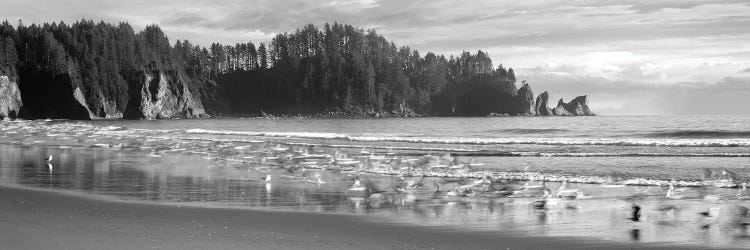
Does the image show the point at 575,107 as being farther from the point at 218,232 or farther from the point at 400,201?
the point at 218,232

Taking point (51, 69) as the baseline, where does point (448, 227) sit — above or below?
below

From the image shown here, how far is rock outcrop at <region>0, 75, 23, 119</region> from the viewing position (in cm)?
10725

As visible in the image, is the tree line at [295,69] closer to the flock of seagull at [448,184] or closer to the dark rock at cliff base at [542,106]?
the dark rock at cliff base at [542,106]

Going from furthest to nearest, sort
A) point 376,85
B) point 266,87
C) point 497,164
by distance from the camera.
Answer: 1. point 266,87
2. point 376,85
3. point 497,164

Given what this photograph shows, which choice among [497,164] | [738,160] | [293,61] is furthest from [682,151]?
[293,61]

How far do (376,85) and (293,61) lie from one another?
846 inches

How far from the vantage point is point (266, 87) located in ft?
575

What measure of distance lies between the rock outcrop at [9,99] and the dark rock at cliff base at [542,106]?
360 feet

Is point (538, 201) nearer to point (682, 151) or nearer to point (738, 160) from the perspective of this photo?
point (738, 160)

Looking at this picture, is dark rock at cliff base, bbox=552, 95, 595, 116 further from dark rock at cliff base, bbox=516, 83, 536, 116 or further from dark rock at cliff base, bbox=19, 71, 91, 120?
dark rock at cliff base, bbox=19, 71, 91, 120

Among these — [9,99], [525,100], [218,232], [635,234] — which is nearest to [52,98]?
[9,99]

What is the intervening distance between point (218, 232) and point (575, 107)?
7148 inches

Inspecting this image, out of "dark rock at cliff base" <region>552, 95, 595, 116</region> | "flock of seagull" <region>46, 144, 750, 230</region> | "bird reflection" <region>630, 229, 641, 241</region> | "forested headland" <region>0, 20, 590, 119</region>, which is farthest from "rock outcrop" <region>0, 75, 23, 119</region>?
"dark rock at cliff base" <region>552, 95, 595, 116</region>

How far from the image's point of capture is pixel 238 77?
597ft
